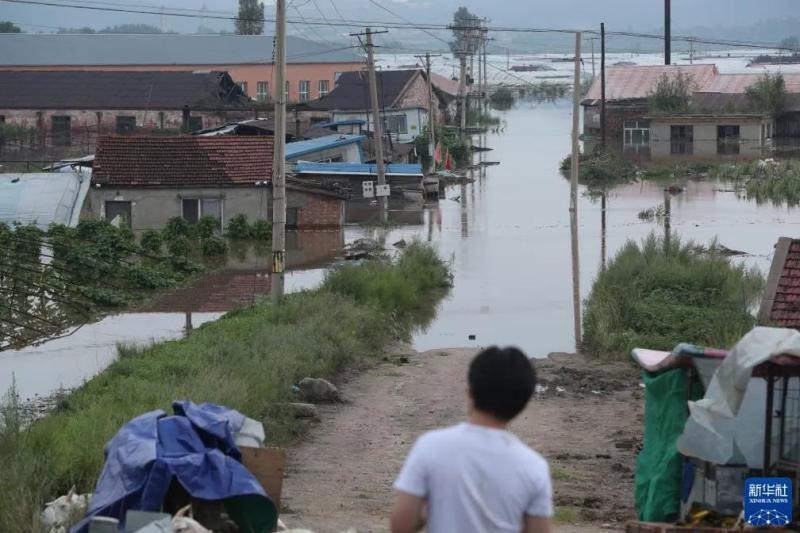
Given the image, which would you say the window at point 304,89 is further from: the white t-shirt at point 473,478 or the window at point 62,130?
the white t-shirt at point 473,478

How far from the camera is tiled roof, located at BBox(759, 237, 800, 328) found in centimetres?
1502

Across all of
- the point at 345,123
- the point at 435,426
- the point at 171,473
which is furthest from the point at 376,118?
the point at 171,473

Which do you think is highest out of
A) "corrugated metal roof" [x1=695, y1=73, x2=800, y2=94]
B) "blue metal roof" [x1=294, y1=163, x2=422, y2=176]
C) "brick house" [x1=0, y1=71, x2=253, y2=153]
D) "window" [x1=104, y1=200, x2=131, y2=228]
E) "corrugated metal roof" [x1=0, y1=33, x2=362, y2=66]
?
"corrugated metal roof" [x1=0, y1=33, x2=362, y2=66]

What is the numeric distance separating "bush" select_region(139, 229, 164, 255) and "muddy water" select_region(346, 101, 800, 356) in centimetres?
560

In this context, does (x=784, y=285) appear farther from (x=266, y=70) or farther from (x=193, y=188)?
(x=266, y=70)

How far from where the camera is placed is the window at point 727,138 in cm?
5784

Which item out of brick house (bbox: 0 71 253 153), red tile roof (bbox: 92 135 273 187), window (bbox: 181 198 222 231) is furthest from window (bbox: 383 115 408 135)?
window (bbox: 181 198 222 231)

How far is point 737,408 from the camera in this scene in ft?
22.6

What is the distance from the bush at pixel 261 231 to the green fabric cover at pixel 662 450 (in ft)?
74.6

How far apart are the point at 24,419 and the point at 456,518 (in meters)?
8.17

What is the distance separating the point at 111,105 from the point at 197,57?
59.7ft

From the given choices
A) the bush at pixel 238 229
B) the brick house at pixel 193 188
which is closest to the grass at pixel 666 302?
the bush at pixel 238 229

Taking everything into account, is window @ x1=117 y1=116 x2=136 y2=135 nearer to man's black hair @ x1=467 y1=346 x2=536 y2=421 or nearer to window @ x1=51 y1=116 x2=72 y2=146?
window @ x1=51 y1=116 x2=72 y2=146

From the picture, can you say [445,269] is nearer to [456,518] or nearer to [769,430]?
[769,430]
